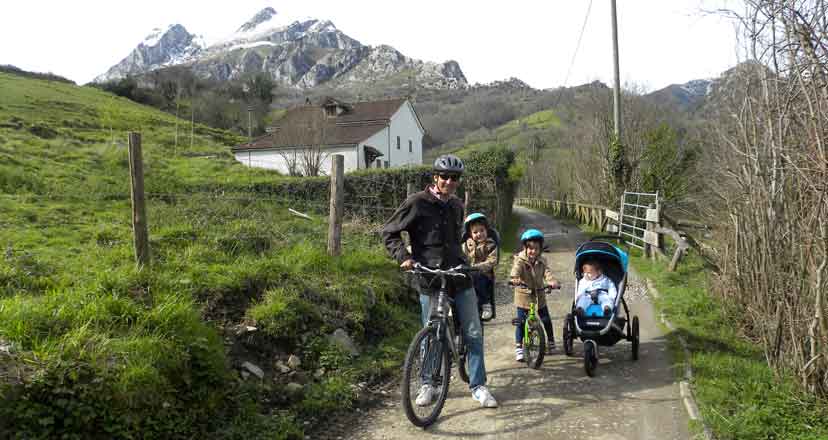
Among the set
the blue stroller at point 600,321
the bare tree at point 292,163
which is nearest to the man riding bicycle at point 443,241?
the blue stroller at point 600,321

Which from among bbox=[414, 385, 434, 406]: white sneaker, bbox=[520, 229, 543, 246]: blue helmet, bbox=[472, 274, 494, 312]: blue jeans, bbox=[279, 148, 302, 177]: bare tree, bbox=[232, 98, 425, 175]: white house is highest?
bbox=[232, 98, 425, 175]: white house

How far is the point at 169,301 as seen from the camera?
4.74m

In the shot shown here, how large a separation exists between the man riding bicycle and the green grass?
1943 millimetres

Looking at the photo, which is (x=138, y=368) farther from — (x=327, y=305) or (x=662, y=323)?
(x=662, y=323)

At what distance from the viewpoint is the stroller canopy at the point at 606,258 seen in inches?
246

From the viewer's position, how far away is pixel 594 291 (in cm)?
597

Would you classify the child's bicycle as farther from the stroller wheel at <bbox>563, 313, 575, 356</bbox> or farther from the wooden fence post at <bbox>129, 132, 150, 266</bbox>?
the wooden fence post at <bbox>129, 132, 150, 266</bbox>

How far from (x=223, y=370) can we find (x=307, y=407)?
31.5 inches

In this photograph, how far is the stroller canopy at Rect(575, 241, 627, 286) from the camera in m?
6.26

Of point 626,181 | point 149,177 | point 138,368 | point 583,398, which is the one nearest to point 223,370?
point 138,368

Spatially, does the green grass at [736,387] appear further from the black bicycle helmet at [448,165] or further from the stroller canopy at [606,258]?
the black bicycle helmet at [448,165]

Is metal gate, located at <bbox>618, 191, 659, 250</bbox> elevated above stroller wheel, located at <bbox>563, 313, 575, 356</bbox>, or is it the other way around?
metal gate, located at <bbox>618, 191, 659, 250</bbox>

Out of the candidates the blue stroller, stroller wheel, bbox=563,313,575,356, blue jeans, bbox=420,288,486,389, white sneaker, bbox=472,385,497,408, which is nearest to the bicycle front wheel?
blue jeans, bbox=420,288,486,389

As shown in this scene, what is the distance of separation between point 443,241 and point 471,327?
808mm
